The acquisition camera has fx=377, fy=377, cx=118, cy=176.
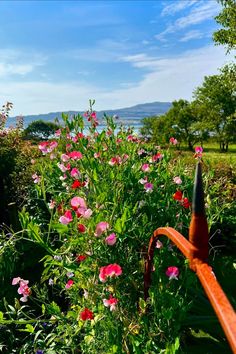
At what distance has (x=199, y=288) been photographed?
9.90 feet

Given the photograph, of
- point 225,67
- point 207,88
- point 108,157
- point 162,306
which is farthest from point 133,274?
point 207,88

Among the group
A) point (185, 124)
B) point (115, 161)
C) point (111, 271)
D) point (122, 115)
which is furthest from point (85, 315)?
point (185, 124)

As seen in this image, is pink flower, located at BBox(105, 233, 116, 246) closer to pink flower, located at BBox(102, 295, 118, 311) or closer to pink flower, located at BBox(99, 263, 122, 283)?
pink flower, located at BBox(99, 263, 122, 283)

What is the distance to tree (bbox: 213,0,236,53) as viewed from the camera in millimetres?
15845

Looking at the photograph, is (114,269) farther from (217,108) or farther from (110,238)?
(217,108)

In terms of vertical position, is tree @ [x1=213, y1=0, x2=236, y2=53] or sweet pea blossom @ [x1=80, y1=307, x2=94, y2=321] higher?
tree @ [x1=213, y1=0, x2=236, y2=53]

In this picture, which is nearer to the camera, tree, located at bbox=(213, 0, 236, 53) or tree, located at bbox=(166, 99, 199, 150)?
tree, located at bbox=(213, 0, 236, 53)

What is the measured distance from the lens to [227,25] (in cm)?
1644

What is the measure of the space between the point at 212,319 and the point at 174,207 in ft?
2.63

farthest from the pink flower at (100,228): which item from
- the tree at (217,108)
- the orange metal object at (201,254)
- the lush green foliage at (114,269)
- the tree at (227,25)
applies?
the tree at (217,108)

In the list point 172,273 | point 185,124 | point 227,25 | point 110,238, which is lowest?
point 185,124

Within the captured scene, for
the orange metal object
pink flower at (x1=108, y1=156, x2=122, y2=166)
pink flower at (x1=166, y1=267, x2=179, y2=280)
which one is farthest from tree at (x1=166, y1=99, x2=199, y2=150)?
the orange metal object

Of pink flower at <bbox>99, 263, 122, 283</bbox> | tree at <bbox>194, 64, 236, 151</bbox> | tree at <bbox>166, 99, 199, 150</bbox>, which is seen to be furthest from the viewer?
tree at <bbox>166, 99, 199, 150</bbox>

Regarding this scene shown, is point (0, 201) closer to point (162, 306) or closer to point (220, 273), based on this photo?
point (220, 273)
